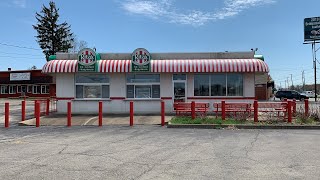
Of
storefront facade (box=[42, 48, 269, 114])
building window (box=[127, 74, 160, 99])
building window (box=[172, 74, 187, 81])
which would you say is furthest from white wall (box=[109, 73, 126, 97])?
building window (box=[172, 74, 187, 81])

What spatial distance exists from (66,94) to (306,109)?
14234 mm

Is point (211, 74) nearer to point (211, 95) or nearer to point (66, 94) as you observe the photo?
point (211, 95)

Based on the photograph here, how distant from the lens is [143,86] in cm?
2311

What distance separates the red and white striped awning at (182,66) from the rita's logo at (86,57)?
Answer: 15.5 inches

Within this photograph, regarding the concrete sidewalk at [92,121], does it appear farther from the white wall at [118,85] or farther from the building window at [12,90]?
the building window at [12,90]

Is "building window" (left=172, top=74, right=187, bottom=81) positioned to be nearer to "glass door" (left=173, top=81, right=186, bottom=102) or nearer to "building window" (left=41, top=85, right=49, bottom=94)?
"glass door" (left=173, top=81, right=186, bottom=102)

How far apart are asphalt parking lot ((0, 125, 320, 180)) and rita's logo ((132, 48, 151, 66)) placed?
8.52 metres

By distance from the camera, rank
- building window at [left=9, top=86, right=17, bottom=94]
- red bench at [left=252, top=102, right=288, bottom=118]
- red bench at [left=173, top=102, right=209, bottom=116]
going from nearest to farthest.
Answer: red bench at [left=252, top=102, right=288, bottom=118] < red bench at [left=173, top=102, right=209, bottom=116] < building window at [left=9, top=86, right=17, bottom=94]

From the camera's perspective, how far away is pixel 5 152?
32.7 ft

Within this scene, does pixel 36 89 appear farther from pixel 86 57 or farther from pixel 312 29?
pixel 312 29

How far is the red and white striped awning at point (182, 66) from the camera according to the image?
21.9 metres

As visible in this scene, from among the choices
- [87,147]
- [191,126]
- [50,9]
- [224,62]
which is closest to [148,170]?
[87,147]

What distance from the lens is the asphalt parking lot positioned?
24.4ft

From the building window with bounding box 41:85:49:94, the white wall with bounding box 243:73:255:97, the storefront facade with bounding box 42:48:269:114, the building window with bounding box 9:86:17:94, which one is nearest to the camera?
the storefront facade with bounding box 42:48:269:114
